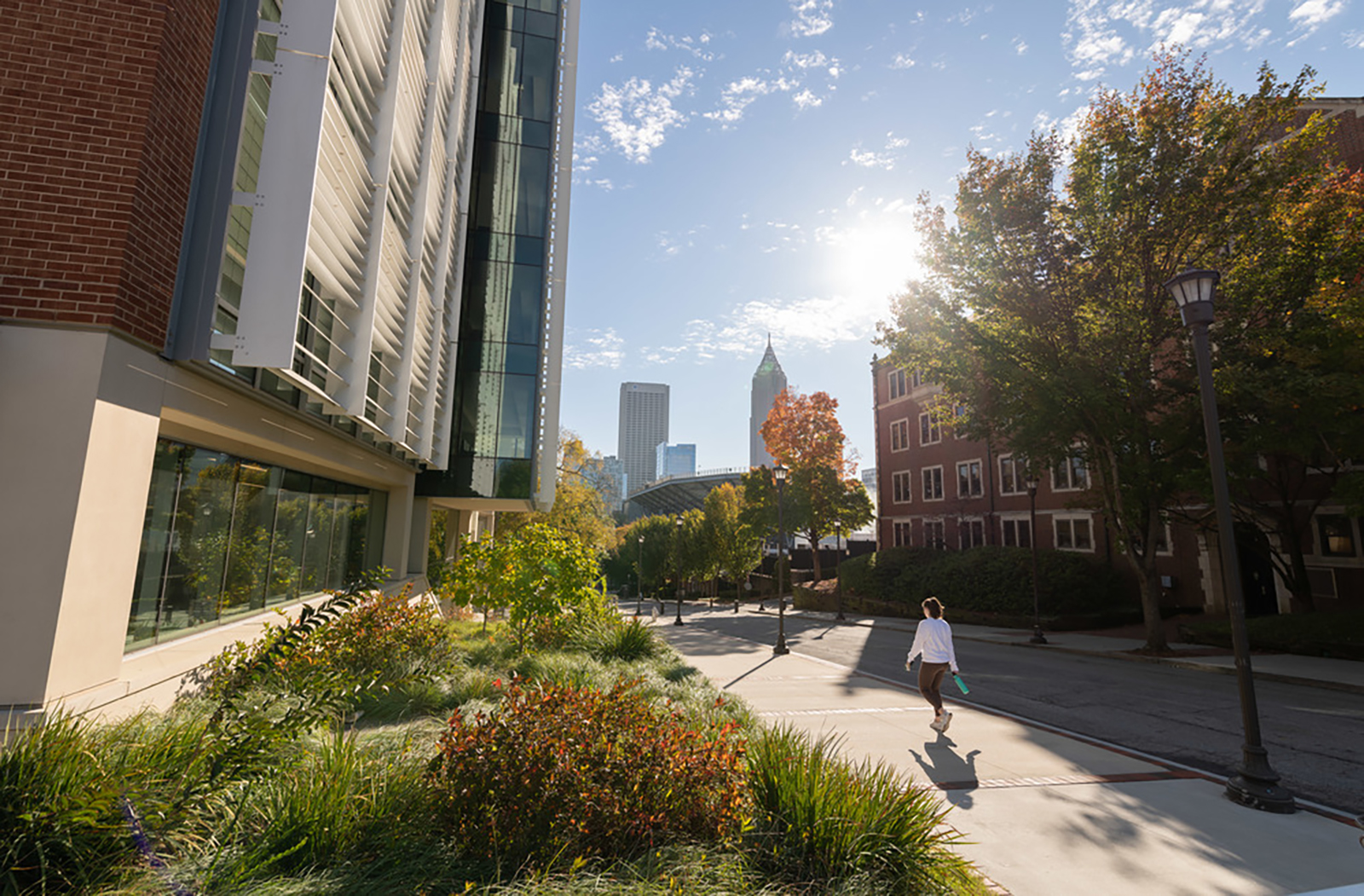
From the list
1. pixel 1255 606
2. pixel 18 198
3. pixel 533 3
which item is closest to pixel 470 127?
pixel 533 3

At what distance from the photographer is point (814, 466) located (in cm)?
4294

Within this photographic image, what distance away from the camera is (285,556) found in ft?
37.4

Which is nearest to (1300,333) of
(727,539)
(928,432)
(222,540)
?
(222,540)

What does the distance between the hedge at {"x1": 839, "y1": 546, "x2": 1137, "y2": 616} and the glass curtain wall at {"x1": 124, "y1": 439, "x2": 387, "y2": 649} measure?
2688cm

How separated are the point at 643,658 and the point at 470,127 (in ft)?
55.9

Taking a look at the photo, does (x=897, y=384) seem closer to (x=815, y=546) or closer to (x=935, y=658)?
(x=815, y=546)

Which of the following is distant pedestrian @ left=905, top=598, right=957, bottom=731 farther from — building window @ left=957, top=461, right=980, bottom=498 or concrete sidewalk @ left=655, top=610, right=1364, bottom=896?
building window @ left=957, top=461, right=980, bottom=498

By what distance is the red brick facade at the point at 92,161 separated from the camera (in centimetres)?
581

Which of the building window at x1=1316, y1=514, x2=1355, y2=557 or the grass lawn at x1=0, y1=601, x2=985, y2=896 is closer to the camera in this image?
the grass lawn at x1=0, y1=601, x2=985, y2=896

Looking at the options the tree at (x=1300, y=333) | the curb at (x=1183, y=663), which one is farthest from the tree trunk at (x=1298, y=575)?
the curb at (x=1183, y=663)

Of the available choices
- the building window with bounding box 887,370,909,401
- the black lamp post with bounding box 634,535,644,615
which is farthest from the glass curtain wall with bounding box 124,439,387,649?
the building window with bounding box 887,370,909,401

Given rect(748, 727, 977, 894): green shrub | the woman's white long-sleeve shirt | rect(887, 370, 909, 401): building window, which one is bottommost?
rect(748, 727, 977, 894): green shrub

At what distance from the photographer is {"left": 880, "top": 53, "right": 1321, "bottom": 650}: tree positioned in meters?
16.7

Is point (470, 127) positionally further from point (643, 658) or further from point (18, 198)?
point (643, 658)
